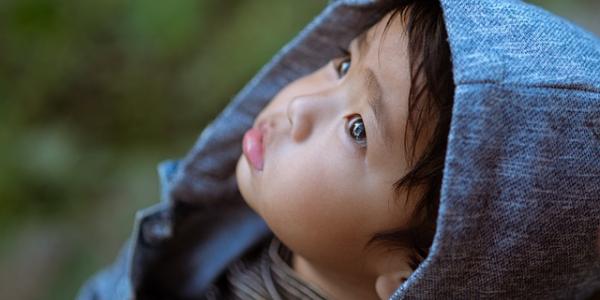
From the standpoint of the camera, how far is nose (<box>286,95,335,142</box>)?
2.90ft

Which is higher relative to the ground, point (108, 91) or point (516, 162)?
point (108, 91)

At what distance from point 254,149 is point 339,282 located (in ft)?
0.69

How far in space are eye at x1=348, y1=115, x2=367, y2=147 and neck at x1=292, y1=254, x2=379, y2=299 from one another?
0.62ft

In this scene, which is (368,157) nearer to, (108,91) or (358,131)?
(358,131)

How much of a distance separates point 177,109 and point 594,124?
104cm

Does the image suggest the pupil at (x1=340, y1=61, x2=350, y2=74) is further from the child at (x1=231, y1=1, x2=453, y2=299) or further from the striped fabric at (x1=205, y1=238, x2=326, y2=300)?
the striped fabric at (x1=205, y1=238, x2=326, y2=300)

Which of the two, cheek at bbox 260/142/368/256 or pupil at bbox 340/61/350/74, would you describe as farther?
pupil at bbox 340/61/350/74

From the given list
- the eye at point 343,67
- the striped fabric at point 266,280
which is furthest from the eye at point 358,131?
the striped fabric at point 266,280

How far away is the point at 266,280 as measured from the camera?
1.03 metres

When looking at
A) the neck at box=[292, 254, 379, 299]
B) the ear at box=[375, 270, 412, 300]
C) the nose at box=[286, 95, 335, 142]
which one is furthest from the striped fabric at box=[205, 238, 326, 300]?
the nose at box=[286, 95, 335, 142]

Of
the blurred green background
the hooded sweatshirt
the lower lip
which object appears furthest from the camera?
the blurred green background

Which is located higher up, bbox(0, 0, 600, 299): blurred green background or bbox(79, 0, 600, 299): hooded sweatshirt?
bbox(0, 0, 600, 299): blurred green background

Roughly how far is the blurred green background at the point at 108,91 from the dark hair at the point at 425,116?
76 cm

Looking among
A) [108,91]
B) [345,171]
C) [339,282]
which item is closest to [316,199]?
[345,171]
